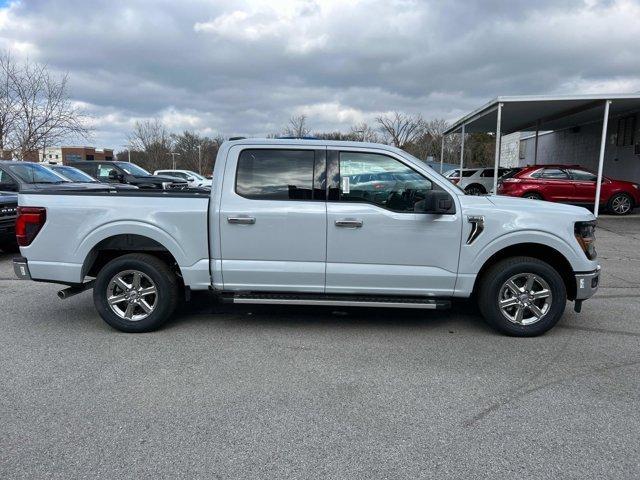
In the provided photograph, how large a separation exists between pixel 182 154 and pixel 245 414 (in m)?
71.6

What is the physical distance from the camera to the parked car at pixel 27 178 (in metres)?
9.90

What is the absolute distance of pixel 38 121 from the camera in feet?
71.4

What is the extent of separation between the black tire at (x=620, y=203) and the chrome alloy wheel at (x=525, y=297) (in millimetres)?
13313

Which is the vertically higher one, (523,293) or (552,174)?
(552,174)

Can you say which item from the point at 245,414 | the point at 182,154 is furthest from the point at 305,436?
the point at 182,154

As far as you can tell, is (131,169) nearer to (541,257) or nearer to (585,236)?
(541,257)

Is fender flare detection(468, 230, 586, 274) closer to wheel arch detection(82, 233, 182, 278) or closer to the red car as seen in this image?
wheel arch detection(82, 233, 182, 278)

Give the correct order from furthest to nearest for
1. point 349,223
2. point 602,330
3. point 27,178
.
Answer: point 27,178, point 602,330, point 349,223

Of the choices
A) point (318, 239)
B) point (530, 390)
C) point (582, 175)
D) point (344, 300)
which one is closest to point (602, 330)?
point (530, 390)

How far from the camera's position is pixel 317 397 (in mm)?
3564

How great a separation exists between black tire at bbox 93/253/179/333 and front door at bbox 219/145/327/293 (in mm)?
584

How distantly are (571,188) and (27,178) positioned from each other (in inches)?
605

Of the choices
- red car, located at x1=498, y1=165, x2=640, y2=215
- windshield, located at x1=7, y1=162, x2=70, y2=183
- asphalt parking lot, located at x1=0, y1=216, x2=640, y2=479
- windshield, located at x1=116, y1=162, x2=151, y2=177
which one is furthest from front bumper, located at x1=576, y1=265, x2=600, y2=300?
windshield, located at x1=116, y1=162, x2=151, y2=177

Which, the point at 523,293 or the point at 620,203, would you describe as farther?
the point at 620,203
